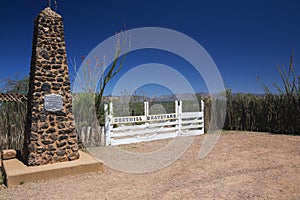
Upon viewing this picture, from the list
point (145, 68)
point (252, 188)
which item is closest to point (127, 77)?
point (145, 68)

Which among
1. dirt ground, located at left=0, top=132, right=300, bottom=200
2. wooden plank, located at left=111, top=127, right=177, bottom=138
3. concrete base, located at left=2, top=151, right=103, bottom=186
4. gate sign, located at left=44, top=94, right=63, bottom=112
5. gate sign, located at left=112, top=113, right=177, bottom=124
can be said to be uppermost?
gate sign, located at left=44, top=94, right=63, bottom=112

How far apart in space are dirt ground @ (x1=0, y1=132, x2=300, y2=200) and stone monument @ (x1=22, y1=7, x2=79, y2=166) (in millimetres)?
759

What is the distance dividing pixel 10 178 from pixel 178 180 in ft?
9.97

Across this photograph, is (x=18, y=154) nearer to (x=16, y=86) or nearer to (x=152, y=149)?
(x=16, y=86)

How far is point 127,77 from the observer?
9.98m

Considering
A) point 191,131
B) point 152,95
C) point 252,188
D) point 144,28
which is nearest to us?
point 252,188

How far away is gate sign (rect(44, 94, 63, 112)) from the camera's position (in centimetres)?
533

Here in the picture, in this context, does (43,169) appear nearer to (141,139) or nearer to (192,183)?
(192,183)

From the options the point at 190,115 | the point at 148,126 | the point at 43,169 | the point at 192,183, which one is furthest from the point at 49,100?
the point at 190,115

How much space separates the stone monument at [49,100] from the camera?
5234 mm

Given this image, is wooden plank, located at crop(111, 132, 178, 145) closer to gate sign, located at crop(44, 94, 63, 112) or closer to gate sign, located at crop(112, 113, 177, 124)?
gate sign, located at crop(112, 113, 177, 124)

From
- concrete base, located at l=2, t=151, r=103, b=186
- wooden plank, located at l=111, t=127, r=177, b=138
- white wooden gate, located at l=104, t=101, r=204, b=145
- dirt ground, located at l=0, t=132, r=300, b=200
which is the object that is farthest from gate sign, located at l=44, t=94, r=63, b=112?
wooden plank, located at l=111, t=127, r=177, b=138

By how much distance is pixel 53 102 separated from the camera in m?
5.39

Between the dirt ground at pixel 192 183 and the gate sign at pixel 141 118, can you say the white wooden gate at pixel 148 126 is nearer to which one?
the gate sign at pixel 141 118
